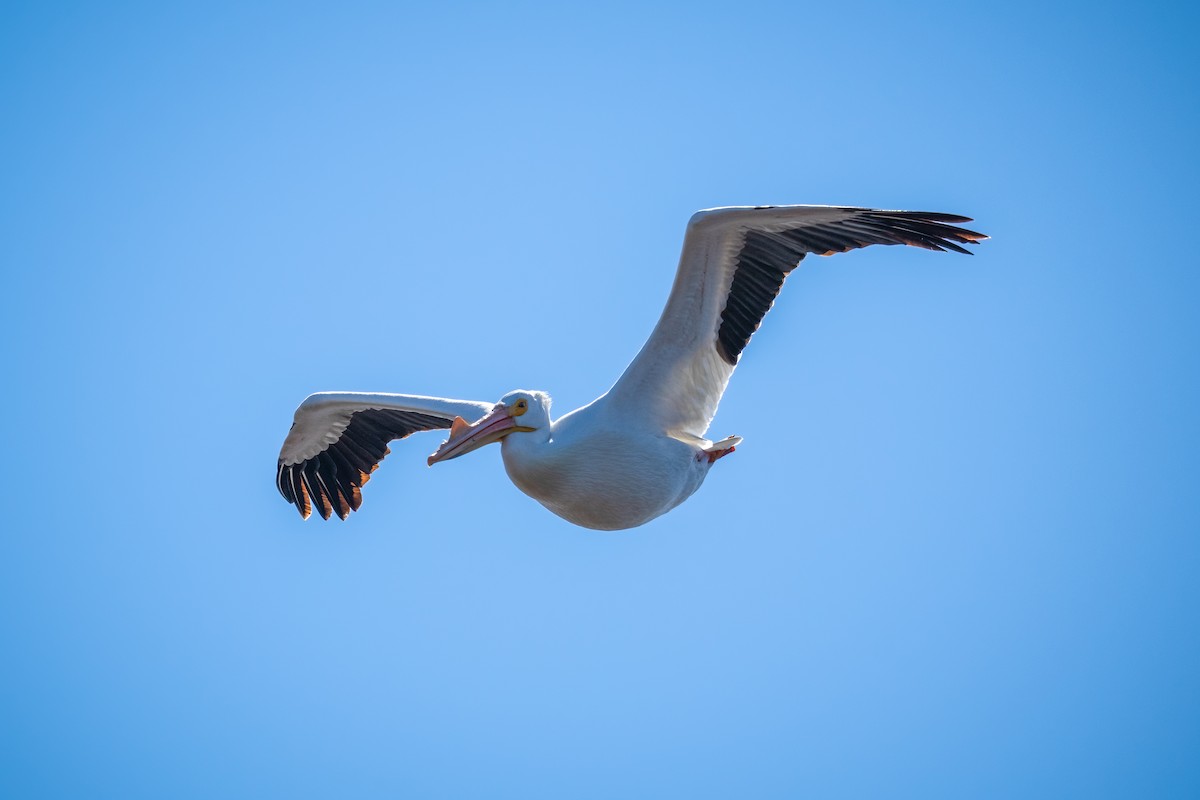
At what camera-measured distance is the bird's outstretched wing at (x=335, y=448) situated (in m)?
10.6

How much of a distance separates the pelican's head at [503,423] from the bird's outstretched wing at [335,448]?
6.59ft

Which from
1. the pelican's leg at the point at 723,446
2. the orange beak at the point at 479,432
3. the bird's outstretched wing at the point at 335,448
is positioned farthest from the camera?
the bird's outstretched wing at the point at 335,448

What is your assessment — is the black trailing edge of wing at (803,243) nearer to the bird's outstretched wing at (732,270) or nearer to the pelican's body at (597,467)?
the bird's outstretched wing at (732,270)

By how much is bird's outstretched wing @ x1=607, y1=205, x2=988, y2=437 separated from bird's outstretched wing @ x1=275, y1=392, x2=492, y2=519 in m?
2.30

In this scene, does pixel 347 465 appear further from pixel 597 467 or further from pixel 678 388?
pixel 678 388

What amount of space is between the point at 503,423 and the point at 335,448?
2.86 m

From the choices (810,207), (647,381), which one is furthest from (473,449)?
(810,207)

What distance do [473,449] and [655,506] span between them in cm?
123

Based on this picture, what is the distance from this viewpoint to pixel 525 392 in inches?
333

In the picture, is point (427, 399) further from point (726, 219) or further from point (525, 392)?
point (726, 219)

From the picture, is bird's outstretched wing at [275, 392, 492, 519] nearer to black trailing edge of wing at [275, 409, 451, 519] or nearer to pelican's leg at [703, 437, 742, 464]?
black trailing edge of wing at [275, 409, 451, 519]

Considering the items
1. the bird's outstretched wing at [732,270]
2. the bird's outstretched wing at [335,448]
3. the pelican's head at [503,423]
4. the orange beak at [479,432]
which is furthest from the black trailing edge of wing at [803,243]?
the bird's outstretched wing at [335,448]

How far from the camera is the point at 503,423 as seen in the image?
841 cm

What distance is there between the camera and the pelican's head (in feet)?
27.4
